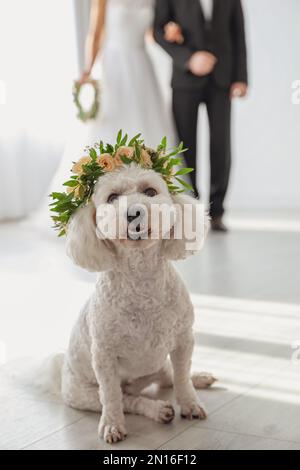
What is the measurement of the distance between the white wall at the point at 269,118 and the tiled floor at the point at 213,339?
1.50m

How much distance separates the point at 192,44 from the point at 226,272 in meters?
1.72

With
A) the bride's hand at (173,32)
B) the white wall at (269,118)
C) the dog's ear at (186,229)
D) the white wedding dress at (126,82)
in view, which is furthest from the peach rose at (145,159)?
the white wall at (269,118)

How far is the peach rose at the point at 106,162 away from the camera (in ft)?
6.01

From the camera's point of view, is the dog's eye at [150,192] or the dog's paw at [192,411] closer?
the dog's eye at [150,192]

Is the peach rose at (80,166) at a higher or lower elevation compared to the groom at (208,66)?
lower

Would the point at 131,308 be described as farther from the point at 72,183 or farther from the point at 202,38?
the point at 202,38

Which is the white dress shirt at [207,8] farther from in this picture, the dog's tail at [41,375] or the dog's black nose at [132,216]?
the dog's black nose at [132,216]

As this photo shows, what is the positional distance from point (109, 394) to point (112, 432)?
0.09m

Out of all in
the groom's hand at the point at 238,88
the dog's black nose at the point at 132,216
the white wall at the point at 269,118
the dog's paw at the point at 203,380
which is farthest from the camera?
the white wall at the point at 269,118

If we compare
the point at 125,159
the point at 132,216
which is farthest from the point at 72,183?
the point at 132,216
